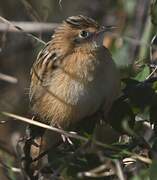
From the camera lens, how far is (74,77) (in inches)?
186

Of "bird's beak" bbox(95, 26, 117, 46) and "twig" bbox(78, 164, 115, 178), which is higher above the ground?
"bird's beak" bbox(95, 26, 117, 46)

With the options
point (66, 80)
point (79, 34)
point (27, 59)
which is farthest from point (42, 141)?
point (27, 59)

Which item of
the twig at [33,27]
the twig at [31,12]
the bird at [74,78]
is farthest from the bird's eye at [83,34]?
the twig at [31,12]

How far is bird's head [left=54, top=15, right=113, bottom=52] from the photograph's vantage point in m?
5.00

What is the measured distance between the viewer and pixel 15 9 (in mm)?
8453

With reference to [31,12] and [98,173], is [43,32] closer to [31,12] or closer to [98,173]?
[31,12]

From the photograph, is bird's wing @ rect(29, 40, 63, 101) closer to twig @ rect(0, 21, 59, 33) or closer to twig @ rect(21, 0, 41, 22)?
twig @ rect(0, 21, 59, 33)

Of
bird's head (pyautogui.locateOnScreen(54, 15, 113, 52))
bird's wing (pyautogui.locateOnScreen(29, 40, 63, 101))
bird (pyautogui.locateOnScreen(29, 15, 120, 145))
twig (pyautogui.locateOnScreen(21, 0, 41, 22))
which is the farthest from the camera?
twig (pyautogui.locateOnScreen(21, 0, 41, 22))

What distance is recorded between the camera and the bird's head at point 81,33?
5.00 metres

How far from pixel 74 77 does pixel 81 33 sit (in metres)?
0.52

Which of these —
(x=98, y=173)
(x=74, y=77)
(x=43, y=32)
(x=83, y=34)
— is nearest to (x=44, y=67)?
(x=74, y=77)

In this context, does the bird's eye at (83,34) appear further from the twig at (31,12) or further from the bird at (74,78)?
the twig at (31,12)

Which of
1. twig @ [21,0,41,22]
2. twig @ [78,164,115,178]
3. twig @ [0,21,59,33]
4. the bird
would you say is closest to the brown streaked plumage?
the bird

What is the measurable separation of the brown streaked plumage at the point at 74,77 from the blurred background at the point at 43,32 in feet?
0.77
